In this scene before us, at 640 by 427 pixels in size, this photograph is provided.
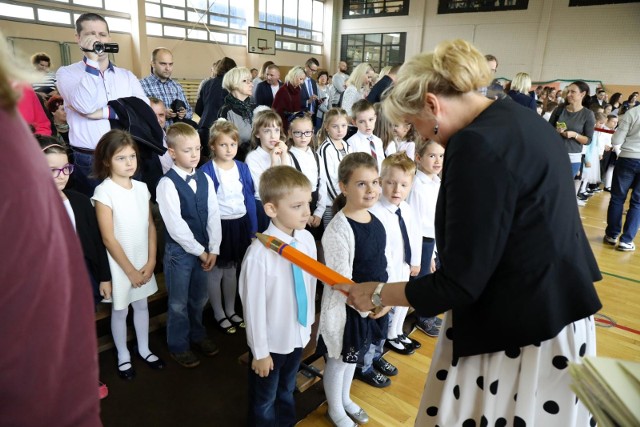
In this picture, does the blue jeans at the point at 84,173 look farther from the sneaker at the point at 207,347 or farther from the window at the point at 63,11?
the window at the point at 63,11

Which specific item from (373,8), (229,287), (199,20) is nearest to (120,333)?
(229,287)

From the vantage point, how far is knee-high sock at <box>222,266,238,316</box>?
2795mm

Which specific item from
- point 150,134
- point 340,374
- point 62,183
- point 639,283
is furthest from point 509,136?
point 639,283

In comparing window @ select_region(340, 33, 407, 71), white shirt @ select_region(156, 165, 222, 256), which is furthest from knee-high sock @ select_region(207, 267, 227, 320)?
window @ select_region(340, 33, 407, 71)

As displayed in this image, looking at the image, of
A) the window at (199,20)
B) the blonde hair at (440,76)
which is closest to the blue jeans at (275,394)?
the blonde hair at (440,76)

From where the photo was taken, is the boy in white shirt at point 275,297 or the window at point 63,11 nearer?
the boy in white shirt at point 275,297

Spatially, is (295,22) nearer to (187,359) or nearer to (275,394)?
(187,359)

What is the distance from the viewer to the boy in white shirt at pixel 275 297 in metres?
1.63

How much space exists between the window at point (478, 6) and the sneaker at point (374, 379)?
1375 cm

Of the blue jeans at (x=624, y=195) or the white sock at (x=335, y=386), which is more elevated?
the blue jeans at (x=624, y=195)

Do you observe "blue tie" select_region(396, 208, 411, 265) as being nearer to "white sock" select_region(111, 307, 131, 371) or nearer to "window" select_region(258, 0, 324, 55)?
"white sock" select_region(111, 307, 131, 371)

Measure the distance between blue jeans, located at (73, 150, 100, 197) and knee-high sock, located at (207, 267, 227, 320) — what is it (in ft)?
3.09

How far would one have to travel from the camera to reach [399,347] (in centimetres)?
265

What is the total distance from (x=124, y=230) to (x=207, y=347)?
0.84 m
